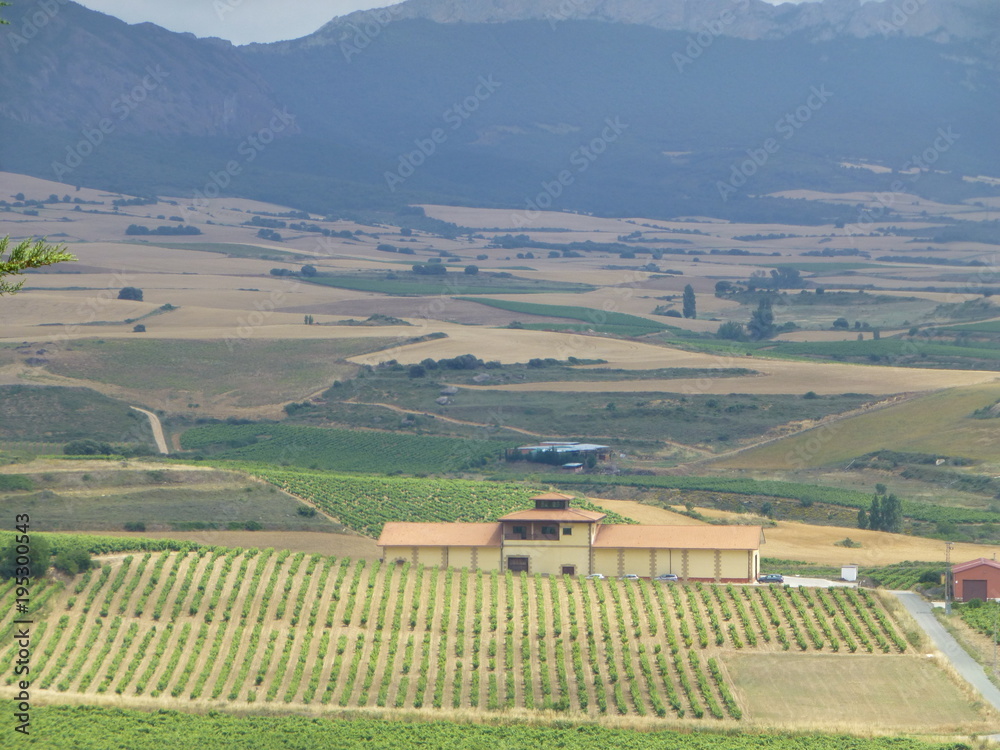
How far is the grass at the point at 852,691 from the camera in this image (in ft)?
138

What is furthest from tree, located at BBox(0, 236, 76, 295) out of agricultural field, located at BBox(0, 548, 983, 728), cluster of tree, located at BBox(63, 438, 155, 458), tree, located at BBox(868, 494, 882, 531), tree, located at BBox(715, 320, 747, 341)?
tree, located at BBox(715, 320, 747, 341)

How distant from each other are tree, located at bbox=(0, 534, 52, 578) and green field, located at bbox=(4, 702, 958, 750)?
743 cm

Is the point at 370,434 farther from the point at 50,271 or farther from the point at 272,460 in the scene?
the point at 50,271

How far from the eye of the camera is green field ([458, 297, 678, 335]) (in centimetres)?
14925

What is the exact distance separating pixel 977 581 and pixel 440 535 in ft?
62.1

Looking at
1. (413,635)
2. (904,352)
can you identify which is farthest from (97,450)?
(904,352)

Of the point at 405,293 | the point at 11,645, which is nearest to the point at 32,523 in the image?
the point at 11,645

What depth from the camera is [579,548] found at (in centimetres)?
5706

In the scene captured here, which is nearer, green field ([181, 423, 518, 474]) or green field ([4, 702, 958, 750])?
green field ([4, 702, 958, 750])

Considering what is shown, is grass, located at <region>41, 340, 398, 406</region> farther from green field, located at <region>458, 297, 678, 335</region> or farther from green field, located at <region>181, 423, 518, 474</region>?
Answer: green field, located at <region>458, 297, 678, 335</region>

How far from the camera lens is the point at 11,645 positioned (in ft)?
148

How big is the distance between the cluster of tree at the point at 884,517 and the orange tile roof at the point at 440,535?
72.6 feet

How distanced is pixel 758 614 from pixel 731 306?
128m

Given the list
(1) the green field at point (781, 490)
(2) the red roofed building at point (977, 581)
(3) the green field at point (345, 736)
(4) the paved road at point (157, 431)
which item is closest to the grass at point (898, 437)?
(1) the green field at point (781, 490)
